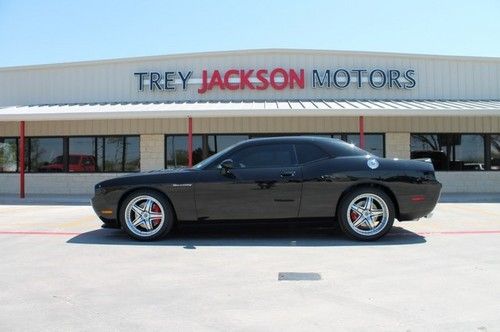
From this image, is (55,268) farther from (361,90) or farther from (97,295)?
(361,90)

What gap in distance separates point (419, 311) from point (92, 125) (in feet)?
44.7

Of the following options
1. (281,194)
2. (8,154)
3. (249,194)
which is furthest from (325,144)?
(8,154)

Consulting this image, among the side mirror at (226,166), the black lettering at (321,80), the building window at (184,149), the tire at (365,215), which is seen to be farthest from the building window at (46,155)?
the tire at (365,215)

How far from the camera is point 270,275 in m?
4.89

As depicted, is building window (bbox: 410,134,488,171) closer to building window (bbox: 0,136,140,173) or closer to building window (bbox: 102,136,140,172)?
building window (bbox: 102,136,140,172)

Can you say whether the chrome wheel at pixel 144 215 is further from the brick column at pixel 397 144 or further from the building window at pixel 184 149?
the brick column at pixel 397 144

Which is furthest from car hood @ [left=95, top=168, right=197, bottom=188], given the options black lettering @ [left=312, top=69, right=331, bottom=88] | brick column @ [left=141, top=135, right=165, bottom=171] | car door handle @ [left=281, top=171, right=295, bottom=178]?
black lettering @ [left=312, top=69, right=331, bottom=88]

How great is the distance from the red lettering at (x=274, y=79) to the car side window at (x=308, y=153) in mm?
8803

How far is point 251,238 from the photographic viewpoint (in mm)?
7086

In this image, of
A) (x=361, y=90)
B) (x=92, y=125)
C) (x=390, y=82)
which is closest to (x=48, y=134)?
(x=92, y=125)

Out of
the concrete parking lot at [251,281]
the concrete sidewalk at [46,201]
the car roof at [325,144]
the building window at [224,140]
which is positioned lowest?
the concrete parking lot at [251,281]

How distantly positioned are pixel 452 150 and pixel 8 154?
14482mm

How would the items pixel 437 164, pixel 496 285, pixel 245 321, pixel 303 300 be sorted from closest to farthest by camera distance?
1. pixel 245 321
2. pixel 303 300
3. pixel 496 285
4. pixel 437 164

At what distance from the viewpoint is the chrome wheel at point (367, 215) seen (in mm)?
6738
